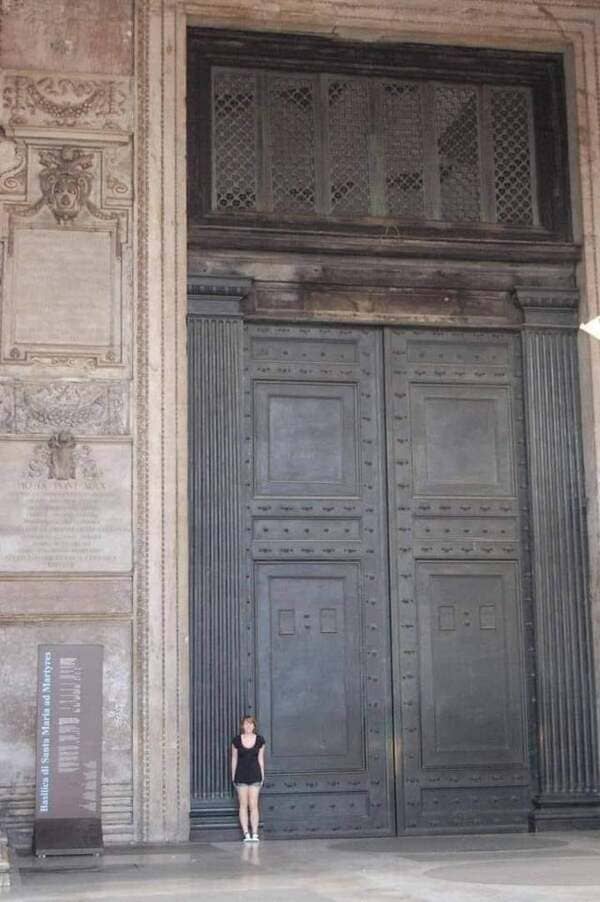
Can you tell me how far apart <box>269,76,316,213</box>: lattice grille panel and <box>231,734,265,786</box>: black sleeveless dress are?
5.24m

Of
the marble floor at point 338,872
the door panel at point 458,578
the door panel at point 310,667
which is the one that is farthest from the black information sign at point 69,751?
the door panel at point 458,578

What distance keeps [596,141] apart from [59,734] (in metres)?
7.88

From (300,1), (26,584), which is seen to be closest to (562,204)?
(300,1)

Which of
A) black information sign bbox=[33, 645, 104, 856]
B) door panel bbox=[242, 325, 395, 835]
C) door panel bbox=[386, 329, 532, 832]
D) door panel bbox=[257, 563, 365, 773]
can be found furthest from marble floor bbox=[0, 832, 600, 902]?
door panel bbox=[257, 563, 365, 773]

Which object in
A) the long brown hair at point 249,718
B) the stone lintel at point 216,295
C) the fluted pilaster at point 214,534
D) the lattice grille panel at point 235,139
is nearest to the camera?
the long brown hair at point 249,718

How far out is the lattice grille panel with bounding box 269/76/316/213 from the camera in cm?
1450

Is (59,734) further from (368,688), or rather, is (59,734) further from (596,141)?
(596,141)

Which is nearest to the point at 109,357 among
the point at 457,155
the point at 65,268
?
the point at 65,268

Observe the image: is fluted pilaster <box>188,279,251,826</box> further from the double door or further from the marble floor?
the marble floor

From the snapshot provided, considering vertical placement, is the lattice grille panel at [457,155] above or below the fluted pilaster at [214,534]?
above

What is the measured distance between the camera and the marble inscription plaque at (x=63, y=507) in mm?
13016

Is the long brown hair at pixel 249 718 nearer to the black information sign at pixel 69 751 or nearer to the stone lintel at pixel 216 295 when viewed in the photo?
the black information sign at pixel 69 751

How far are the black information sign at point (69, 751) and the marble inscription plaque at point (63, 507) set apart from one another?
951 mm

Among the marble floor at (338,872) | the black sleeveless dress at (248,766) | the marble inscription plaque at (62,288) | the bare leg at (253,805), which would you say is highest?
the marble inscription plaque at (62,288)
